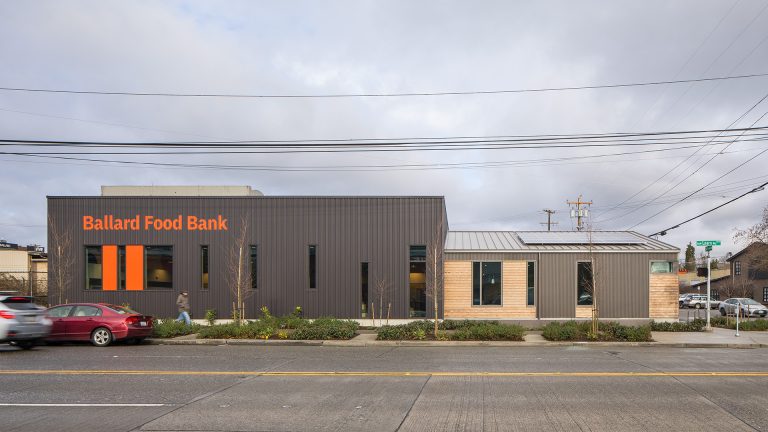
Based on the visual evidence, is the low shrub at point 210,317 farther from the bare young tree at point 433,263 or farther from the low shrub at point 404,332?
the bare young tree at point 433,263

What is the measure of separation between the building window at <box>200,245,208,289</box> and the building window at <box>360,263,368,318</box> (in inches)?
265

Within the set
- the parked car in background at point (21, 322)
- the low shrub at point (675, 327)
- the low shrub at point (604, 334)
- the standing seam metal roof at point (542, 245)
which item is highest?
the standing seam metal roof at point (542, 245)

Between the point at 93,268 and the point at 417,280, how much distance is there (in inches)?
558

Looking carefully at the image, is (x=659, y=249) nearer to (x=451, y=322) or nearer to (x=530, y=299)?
(x=530, y=299)

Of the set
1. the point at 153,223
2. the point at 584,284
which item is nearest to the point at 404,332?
the point at 584,284

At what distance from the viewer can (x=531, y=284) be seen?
25172 millimetres

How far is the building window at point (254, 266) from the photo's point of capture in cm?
2475

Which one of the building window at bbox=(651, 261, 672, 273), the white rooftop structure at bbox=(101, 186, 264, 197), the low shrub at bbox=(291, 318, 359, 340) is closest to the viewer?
the low shrub at bbox=(291, 318, 359, 340)

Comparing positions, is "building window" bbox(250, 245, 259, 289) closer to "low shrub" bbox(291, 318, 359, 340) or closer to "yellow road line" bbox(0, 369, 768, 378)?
"low shrub" bbox(291, 318, 359, 340)

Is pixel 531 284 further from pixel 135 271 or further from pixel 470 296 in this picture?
pixel 135 271

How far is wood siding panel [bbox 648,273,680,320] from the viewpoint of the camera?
2497 centimetres

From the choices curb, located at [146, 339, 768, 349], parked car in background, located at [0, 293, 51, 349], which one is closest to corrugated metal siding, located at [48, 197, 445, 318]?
curb, located at [146, 339, 768, 349]

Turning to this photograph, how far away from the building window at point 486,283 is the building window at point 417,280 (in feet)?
7.32

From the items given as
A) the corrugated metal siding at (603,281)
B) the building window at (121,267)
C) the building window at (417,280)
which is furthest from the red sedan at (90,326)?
the corrugated metal siding at (603,281)
